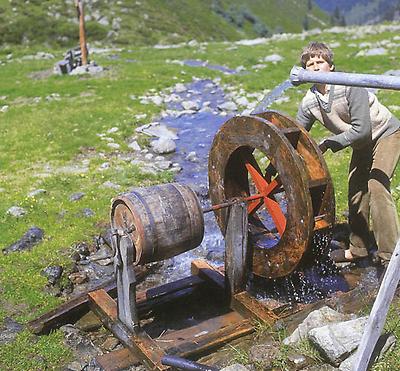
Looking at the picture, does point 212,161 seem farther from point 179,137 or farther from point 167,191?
point 179,137

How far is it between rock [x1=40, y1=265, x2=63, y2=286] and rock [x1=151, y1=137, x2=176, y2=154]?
6452 millimetres

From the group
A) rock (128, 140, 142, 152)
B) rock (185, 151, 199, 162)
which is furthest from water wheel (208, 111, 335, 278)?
rock (128, 140, 142, 152)

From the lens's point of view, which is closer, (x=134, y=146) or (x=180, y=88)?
(x=134, y=146)

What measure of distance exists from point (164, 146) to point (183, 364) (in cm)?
936

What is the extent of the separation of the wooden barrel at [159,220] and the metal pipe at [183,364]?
3.75 ft

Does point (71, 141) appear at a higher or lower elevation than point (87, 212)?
higher

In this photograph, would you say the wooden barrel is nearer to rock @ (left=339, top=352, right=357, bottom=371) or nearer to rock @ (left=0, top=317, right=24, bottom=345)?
rock @ (left=0, top=317, right=24, bottom=345)

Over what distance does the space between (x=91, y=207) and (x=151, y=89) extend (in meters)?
11.3

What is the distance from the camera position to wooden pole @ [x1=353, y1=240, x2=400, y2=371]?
509 cm

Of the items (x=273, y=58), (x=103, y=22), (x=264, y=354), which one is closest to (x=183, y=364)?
(x=264, y=354)

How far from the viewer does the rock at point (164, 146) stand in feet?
49.7

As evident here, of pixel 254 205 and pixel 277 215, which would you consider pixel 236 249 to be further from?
pixel 254 205

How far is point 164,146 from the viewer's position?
1524 cm

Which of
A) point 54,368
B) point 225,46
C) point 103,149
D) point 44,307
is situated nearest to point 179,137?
point 103,149
